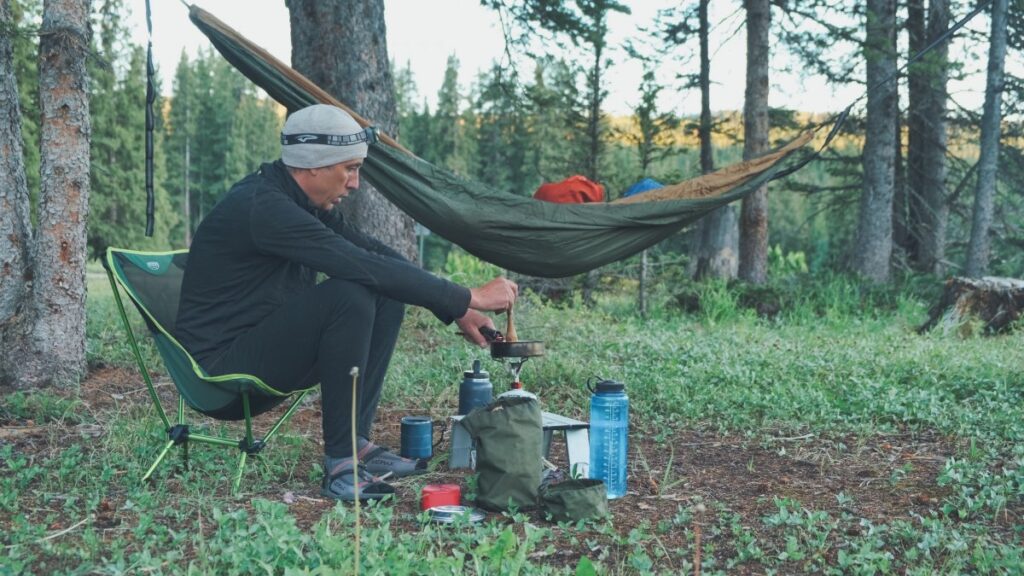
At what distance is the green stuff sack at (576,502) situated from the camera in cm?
226

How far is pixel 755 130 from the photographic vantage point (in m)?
8.01

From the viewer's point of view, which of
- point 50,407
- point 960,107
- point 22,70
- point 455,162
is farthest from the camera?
point 455,162

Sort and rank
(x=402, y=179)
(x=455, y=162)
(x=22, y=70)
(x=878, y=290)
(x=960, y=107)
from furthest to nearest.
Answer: (x=455, y=162)
(x=22, y=70)
(x=960, y=107)
(x=878, y=290)
(x=402, y=179)

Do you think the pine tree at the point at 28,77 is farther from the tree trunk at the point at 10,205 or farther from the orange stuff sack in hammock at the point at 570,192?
the orange stuff sack in hammock at the point at 570,192

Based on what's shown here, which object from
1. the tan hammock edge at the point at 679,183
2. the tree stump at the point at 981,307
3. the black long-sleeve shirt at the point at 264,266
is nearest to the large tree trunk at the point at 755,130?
the tree stump at the point at 981,307

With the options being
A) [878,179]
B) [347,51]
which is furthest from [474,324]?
[878,179]

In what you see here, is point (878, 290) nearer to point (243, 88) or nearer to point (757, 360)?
point (757, 360)

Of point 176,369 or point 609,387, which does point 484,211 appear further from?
point 176,369

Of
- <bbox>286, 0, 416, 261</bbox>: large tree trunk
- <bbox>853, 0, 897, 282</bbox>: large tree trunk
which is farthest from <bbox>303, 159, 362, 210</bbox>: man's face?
<bbox>853, 0, 897, 282</bbox>: large tree trunk

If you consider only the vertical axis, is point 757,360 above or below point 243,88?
below

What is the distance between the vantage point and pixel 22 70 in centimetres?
1780

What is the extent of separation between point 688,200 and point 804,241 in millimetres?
27577

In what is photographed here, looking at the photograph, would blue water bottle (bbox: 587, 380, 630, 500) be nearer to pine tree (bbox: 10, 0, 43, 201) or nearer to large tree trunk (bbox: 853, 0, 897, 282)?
large tree trunk (bbox: 853, 0, 897, 282)

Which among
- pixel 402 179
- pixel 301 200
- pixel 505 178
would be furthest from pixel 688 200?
A: pixel 505 178
